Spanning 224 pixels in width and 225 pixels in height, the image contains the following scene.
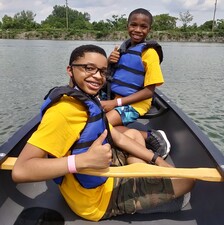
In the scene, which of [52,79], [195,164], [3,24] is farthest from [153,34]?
[195,164]

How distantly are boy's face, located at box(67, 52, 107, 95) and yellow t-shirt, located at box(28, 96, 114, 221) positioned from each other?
112mm

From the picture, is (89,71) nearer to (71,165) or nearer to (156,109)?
(71,165)

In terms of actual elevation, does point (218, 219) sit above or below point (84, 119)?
below

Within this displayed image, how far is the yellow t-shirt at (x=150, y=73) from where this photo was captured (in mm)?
2705

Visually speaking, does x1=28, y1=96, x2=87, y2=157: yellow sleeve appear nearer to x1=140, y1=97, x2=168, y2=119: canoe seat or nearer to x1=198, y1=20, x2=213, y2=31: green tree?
x1=140, y1=97, x2=168, y2=119: canoe seat

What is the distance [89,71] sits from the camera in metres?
1.50

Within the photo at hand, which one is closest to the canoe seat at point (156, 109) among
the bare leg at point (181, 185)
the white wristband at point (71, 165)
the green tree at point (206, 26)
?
the bare leg at point (181, 185)

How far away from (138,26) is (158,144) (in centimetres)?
111

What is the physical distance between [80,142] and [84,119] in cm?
11

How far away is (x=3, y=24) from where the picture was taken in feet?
198

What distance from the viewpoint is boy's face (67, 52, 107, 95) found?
1.49 meters

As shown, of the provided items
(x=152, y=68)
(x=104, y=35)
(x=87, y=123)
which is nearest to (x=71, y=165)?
(x=87, y=123)

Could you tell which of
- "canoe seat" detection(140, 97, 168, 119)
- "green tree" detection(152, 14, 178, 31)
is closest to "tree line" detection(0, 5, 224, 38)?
"green tree" detection(152, 14, 178, 31)

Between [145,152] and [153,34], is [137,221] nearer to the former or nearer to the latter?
[145,152]
